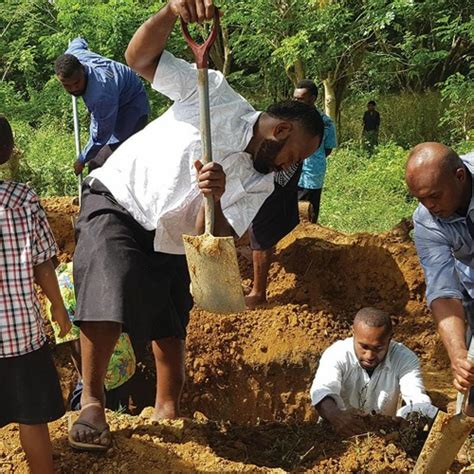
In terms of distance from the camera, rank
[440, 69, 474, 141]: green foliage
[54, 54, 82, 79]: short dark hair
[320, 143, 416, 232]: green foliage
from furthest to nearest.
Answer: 1. [440, 69, 474, 141]: green foliage
2. [320, 143, 416, 232]: green foliage
3. [54, 54, 82, 79]: short dark hair

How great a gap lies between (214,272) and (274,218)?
2.45 m

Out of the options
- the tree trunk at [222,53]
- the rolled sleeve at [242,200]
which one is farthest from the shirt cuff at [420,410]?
the tree trunk at [222,53]

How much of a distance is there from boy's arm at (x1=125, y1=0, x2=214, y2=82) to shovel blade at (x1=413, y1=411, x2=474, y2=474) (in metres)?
1.93

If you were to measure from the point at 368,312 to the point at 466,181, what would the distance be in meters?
1.26

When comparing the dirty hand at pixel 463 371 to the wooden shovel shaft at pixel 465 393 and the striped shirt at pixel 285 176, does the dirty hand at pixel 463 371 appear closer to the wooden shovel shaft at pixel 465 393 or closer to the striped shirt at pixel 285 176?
the wooden shovel shaft at pixel 465 393

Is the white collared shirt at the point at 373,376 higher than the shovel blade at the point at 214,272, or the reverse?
the shovel blade at the point at 214,272

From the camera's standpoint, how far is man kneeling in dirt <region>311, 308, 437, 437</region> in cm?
368

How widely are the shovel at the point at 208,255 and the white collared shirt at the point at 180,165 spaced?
134 mm

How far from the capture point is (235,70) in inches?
634

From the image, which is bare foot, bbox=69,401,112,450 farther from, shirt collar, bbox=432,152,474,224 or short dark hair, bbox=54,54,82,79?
short dark hair, bbox=54,54,82,79

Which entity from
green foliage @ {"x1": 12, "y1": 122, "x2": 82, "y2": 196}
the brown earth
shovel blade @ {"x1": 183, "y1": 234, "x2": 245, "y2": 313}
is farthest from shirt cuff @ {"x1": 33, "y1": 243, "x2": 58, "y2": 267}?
green foliage @ {"x1": 12, "y1": 122, "x2": 82, "y2": 196}

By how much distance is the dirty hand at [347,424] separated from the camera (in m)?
3.24

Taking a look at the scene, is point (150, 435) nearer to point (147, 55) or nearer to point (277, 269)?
point (147, 55)

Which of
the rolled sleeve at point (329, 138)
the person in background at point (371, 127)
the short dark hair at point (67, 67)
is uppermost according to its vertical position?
the person in background at point (371, 127)
